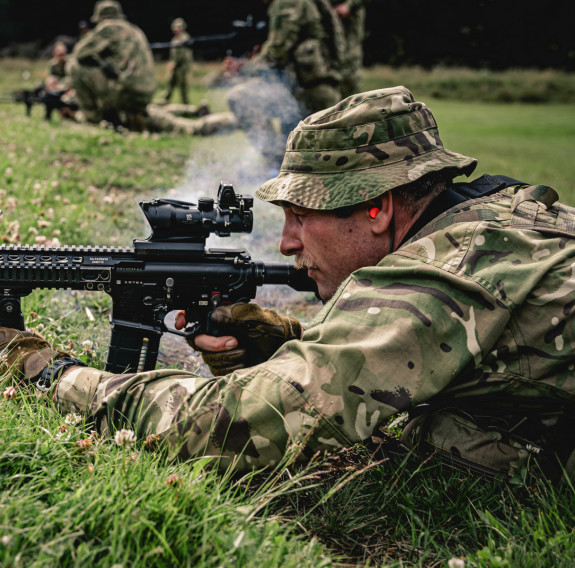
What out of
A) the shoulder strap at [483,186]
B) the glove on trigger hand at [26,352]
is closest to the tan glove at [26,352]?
the glove on trigger hand at [26,352]

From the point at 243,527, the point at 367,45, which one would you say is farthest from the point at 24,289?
the point at 367,45

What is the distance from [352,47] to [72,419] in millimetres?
11939

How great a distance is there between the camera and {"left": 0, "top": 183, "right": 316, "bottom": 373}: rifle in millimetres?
2971

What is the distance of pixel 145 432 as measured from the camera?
237 centimetres

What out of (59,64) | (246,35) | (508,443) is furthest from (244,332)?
(59,64)

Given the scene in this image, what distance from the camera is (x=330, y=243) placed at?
2.77 meters

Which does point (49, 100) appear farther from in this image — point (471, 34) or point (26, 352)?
point (26, 352)

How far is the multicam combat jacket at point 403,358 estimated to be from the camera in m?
2.16

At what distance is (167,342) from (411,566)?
254cm

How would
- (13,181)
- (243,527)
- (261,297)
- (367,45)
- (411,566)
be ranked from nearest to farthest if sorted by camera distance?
(243,527)
(411,566)
(261,297)
(13,181)
(367,45)

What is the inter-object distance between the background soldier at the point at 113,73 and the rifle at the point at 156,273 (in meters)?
13.2

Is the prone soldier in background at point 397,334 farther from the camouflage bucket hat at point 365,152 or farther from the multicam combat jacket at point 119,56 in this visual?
the multicam combat jacket at point 119,56

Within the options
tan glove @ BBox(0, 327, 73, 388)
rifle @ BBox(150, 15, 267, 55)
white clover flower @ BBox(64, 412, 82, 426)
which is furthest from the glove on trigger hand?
rifle @ BBox(150, 15, 267, 55)

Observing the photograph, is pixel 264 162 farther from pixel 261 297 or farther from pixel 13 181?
pixel 261 297
